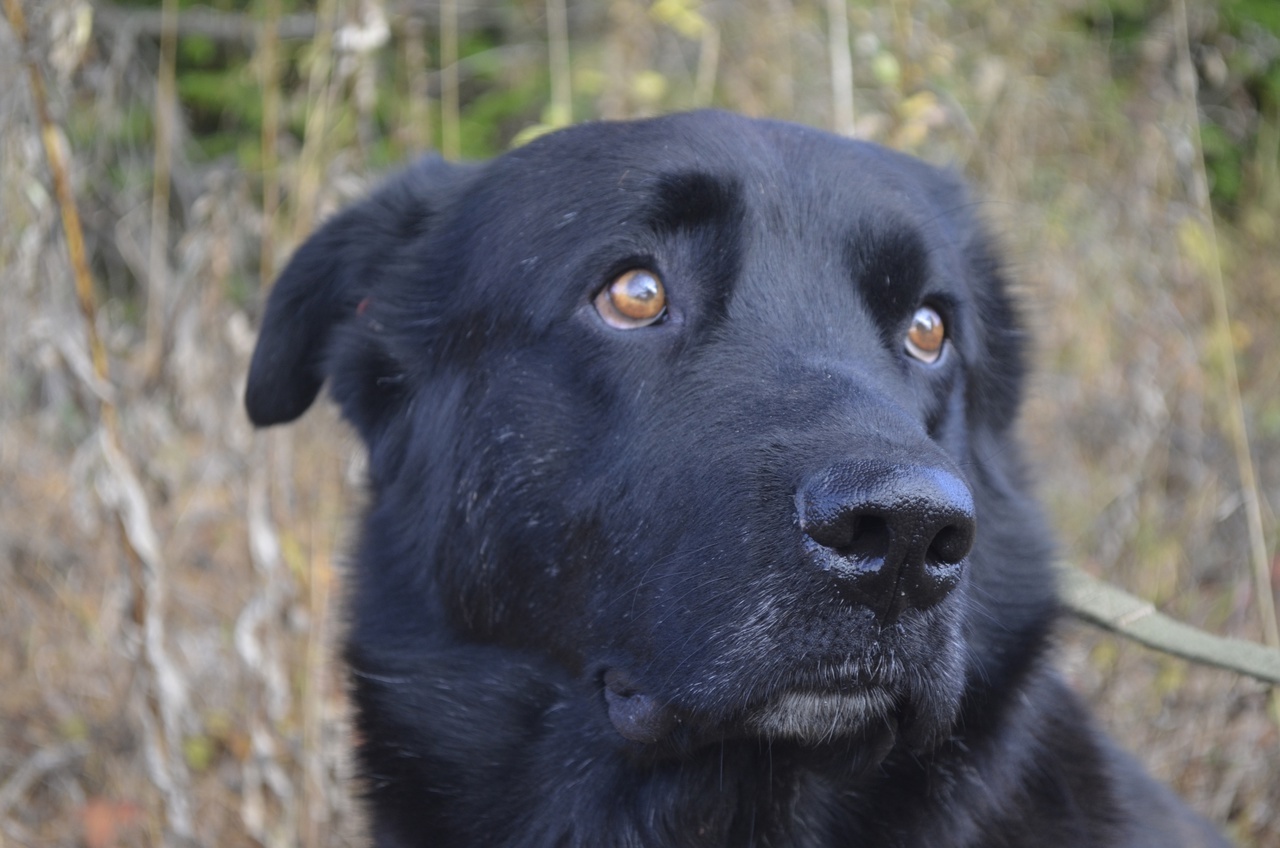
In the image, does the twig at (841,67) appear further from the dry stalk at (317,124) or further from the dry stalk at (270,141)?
the dry stalk at (270,141)

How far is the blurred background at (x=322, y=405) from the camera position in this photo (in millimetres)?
3436

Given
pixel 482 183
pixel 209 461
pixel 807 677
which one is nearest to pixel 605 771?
pixel 807 677

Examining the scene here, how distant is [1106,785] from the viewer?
2557mm

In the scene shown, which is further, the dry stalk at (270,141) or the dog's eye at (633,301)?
the dry stalk at (270,141)

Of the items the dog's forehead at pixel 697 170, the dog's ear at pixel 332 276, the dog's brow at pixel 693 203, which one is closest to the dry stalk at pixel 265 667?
the dog's ear at pixel 332 276

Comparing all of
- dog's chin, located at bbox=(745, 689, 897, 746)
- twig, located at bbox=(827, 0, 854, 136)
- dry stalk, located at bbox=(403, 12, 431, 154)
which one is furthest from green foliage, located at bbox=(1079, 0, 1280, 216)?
dog's chin, located at bbox=(745, 689, 897, 746)

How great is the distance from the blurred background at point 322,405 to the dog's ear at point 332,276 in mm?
405

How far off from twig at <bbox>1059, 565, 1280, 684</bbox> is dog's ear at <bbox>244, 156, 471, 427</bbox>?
1.73 meters

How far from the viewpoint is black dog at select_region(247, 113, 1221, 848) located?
6.34 feet

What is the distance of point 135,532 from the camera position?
10.7ft

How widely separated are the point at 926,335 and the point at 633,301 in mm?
637

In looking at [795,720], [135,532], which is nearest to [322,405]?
[135,532]

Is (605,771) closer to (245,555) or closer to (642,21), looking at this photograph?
(245,555)

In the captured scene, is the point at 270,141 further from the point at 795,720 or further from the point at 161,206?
the point at 795,720
